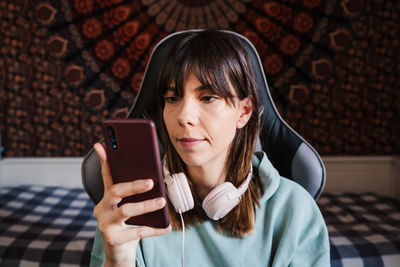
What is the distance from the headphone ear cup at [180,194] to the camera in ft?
2.01

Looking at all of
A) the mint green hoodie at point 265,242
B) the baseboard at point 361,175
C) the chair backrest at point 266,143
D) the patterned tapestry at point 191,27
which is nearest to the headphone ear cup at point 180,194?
the mint green hoodie at point 265,242

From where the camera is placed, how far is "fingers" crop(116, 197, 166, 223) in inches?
19.2

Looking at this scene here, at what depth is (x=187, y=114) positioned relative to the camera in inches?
23.4

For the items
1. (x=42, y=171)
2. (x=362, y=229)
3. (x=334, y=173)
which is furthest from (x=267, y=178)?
(x=42, y=171)

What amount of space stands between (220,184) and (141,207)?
0.23m

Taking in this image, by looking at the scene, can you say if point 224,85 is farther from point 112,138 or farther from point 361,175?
point 361,175

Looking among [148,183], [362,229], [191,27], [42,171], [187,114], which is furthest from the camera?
[42,171]

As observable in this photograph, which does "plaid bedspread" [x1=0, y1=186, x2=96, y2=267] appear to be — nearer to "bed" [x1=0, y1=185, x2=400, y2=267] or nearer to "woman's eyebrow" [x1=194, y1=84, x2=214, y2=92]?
"bed" [x1=0, y1=185, x2=400, y2=267]

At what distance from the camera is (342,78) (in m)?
1.82

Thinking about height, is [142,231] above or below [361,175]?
above

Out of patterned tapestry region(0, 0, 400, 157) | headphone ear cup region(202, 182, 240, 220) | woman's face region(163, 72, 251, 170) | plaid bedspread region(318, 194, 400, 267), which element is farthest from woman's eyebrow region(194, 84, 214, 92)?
patterned tapestry region(0, 0, 400, 157)

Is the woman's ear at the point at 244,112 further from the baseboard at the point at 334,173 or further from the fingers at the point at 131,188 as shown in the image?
the baseboard at the point at 334,173

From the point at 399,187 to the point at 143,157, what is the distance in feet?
6.17

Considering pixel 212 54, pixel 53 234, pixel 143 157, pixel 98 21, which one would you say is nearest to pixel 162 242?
pixel 143 157
